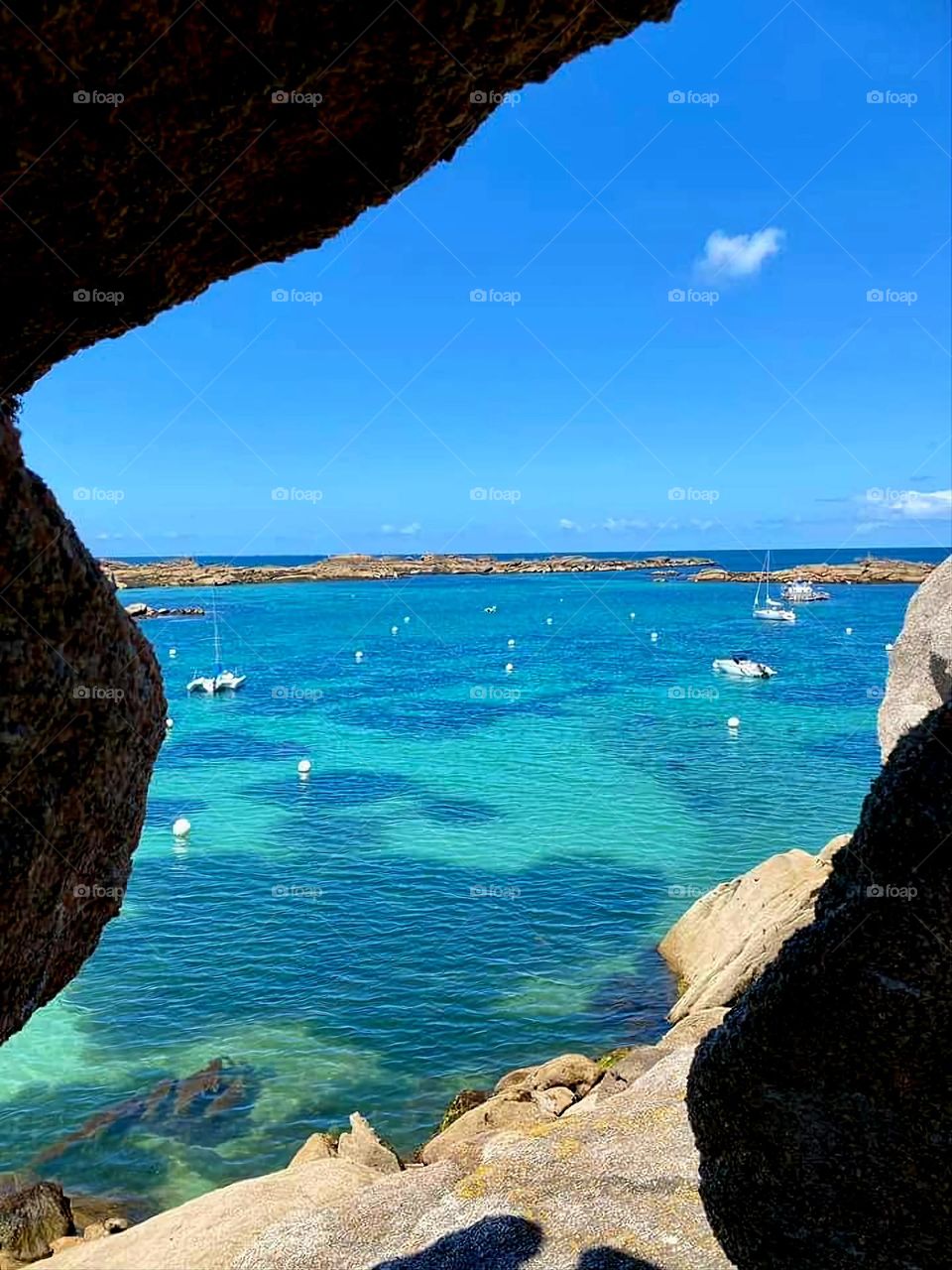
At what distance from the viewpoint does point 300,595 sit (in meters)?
195

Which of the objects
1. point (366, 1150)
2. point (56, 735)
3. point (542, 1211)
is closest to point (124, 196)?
point (56, 735)

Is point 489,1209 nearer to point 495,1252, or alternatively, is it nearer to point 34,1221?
point 495,1252

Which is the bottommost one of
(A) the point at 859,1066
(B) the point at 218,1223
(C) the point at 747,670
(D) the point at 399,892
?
(D) the point at 399,892

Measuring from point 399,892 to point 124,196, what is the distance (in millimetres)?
26316

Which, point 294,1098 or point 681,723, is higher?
point 681,723

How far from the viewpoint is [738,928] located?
22.6 m

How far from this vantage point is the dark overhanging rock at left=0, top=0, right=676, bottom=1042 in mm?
4277

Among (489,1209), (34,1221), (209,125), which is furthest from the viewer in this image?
(34,1221)

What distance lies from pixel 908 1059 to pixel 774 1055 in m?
1.04

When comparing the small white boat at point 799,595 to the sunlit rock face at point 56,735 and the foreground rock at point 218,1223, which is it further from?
the sunlit rock face at point 56,735

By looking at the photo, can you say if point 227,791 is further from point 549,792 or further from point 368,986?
point 368,986

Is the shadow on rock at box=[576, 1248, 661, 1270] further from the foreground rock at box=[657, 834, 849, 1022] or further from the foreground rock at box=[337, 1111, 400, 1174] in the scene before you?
the foreground rock at box=[657, 834, 849, 1022]

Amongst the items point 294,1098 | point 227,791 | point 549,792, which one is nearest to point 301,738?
point 227,791

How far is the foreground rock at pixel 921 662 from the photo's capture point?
52.0 ft
